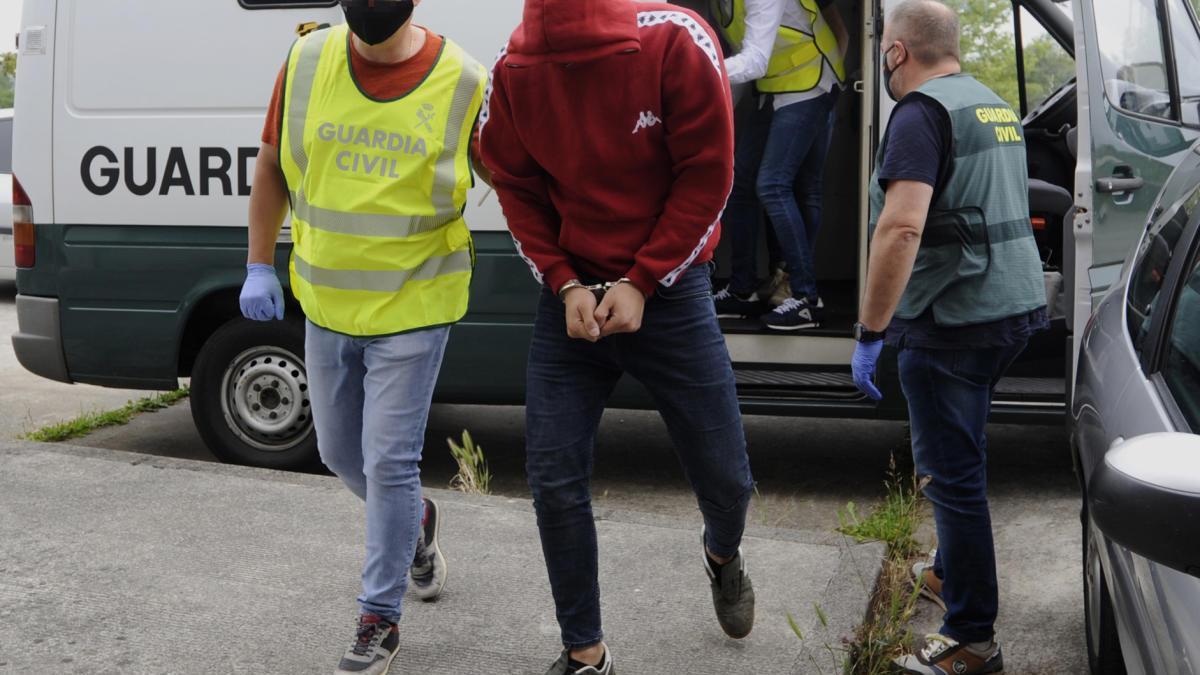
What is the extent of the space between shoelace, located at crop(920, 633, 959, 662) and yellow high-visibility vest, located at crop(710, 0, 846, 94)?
9.78 feet

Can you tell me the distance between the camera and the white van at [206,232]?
541cm

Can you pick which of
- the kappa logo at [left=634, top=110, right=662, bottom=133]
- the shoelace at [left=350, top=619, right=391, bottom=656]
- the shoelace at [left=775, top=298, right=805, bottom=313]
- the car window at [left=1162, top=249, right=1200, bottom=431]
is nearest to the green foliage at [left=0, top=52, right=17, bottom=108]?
the shoelace at [left=775, top=298, right=805, bottom=313]

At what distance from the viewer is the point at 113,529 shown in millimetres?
4562

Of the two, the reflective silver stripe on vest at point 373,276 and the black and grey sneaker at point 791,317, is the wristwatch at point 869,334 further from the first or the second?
the black and grey sneaker at point 791,317

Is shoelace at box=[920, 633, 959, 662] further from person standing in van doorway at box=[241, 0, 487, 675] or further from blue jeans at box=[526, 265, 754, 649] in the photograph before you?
person standing in van doorway at box=[241, 0, 487, 675]

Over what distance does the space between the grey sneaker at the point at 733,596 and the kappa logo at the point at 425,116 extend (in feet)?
3.89

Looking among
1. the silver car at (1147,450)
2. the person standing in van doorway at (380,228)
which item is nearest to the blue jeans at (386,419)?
the person standing in van doorway at (380,228)

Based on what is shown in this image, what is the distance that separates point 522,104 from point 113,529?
248 cm

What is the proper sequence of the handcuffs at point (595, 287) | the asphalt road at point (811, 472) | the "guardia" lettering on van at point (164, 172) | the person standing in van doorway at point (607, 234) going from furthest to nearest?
the "guardia" lettering on van at point (164, 172) → the asphalt road at point (811, 472) → the handcuffs at point (595, 287) → the person standing in van doorway at point (607, 234)

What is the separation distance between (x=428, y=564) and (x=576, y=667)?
84 cm

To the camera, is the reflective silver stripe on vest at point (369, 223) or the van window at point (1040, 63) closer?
the reflective silver stripe on vest at point (369, 223)

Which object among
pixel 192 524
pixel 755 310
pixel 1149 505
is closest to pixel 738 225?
pixel 755 310

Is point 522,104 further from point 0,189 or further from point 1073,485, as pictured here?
point 0,189

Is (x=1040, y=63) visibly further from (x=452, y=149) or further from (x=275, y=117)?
(x=275, y=117)
